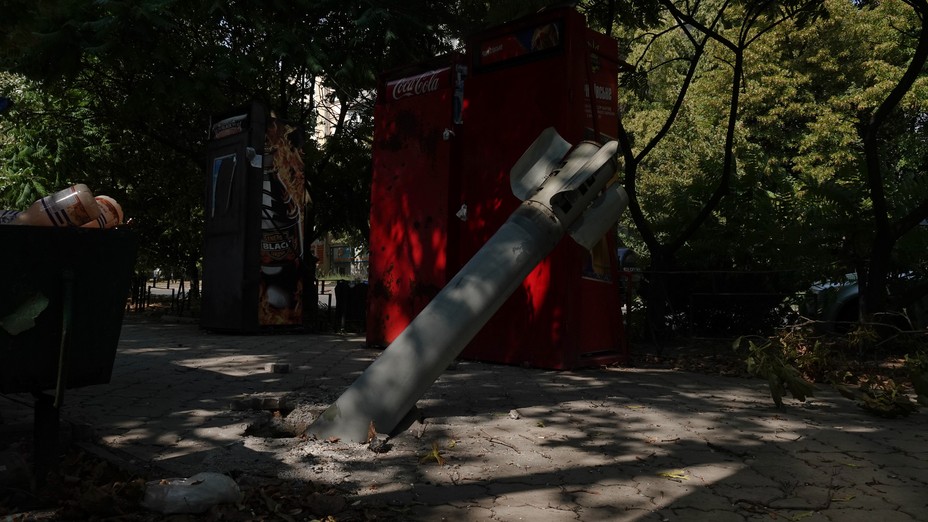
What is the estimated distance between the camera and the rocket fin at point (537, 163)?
3.94 meters

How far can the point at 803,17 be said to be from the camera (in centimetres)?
848

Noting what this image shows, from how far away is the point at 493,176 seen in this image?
6816 mm

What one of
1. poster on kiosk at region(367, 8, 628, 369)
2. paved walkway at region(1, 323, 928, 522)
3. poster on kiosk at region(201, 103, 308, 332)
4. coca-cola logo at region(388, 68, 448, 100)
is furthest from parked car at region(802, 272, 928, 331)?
poster on kiosk at region(201, 103, 308, 332)

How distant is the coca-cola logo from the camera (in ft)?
24.3

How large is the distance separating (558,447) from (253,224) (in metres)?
6.97

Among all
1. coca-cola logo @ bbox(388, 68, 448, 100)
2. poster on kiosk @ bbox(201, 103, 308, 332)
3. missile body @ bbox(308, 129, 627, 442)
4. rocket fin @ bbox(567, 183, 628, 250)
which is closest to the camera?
missile body @ bbox(308, 129, 627, 442)

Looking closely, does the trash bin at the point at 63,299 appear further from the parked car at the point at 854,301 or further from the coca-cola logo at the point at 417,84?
the parked car at the point at 854,301

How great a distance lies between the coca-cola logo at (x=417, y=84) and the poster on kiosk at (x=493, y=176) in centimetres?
2

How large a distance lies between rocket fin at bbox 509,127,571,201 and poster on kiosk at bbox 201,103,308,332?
6388 mm

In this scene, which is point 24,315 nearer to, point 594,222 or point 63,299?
point 63,299

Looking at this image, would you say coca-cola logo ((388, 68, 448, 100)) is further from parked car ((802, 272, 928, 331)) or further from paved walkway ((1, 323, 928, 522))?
parked car ((802, 272, 928, 331))

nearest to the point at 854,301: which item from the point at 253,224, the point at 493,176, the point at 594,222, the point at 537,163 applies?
the point at 493,176

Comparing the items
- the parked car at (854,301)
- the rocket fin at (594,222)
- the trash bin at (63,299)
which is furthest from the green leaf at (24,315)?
the parked car at (854,301)

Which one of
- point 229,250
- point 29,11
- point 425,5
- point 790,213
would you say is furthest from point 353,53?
point 790,213
